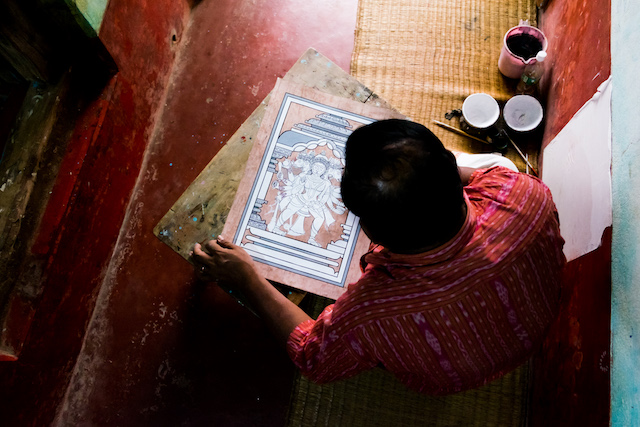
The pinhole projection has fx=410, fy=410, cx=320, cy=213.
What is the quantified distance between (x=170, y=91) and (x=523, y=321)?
1.55 meters

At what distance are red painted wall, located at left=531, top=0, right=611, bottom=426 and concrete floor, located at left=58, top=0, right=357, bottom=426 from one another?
0.78 m

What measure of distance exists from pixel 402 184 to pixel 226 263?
549 mm

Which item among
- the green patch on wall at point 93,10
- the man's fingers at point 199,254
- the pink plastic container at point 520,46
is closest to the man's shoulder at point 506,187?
the man's fingers at point 199,254

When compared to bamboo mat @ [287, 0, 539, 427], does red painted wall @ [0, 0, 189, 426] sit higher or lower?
lower

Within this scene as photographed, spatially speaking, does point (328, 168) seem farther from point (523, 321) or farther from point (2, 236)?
point (2, 236)

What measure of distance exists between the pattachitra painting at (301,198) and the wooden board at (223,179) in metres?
0.05

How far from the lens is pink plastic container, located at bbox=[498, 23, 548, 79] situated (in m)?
1.52

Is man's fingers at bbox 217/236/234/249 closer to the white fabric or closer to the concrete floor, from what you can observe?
the concrete floor

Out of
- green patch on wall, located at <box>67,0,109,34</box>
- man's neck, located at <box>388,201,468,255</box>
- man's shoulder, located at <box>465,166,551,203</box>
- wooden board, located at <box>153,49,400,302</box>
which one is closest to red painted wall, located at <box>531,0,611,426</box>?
man's shoulder, located at <box>465,166,551,203</box>

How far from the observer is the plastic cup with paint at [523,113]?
58.2 inches

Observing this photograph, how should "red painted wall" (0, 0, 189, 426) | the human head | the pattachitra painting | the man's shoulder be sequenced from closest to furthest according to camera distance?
the human head
the man's shoulder
the pattachitra painting
"red painted wall" (0, 0, 189, 426)

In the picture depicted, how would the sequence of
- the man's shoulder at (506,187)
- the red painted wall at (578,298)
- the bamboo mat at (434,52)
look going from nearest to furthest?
the man's shoulder at (506,187) < the red painted wall at (578,298) < the bamboo mat at (434,52)

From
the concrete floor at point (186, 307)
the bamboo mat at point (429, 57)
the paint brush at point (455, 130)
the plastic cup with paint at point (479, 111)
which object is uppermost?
the bamboo mat at point (429, 57)

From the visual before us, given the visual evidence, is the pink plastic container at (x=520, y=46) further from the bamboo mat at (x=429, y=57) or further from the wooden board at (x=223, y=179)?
the wooden board at (x=223, y=179)
